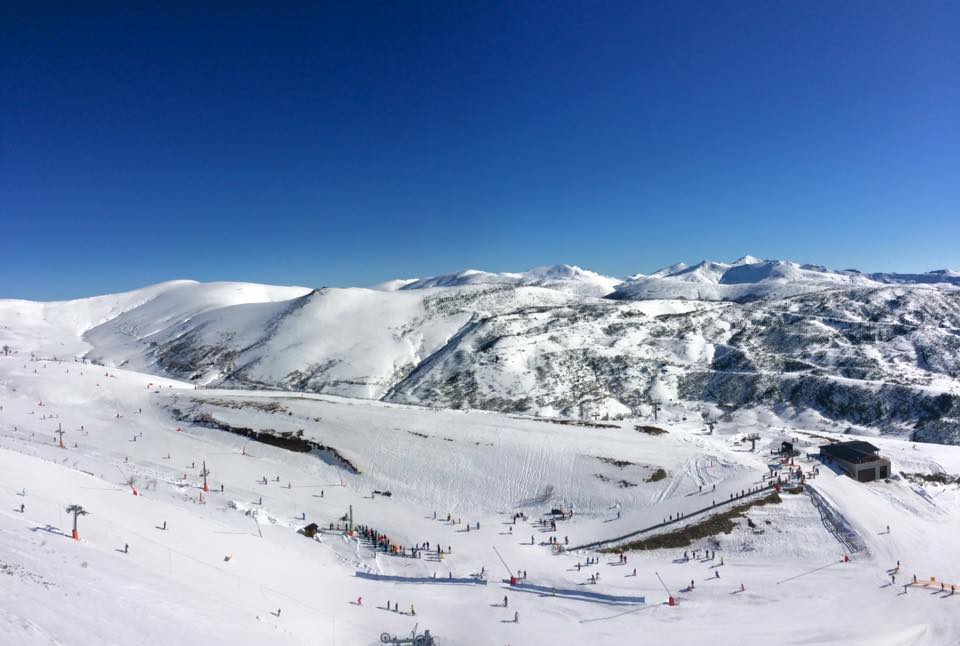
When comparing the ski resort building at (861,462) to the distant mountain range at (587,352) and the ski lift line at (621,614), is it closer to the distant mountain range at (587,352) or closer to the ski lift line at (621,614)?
the distant mountain range at (587,352)

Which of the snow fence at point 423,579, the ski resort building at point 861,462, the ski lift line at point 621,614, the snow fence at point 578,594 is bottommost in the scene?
the ski lift line at point 621,614

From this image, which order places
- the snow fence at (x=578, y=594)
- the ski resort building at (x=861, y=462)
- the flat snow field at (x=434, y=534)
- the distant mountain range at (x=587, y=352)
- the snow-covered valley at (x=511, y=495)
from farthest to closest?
the distant mountain range at (x=587, y=352)
the ski resort building at (x=861, y=462)
the snow fence at (x=578, y=594)
the snow-covered valley at (x=511, y=495)
the flat snow field at (x=434, y=534)

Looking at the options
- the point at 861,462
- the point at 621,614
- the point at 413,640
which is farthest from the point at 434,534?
the point at 861,462

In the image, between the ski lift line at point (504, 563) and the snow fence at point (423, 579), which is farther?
the ski lift line at point (504, 563)

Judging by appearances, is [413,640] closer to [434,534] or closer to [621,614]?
[621,614]

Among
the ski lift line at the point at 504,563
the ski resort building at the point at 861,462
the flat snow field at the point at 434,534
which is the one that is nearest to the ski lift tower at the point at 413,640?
the flat snow field at the point at 434,534

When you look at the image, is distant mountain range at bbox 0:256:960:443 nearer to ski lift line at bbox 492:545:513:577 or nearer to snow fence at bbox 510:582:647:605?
ski lift line at bbox 492:545:513:577

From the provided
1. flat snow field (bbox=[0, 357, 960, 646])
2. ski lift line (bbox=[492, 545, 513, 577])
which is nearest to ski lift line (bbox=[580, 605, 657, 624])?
flat snow field (bbox=[0, 357, 960, 646])
